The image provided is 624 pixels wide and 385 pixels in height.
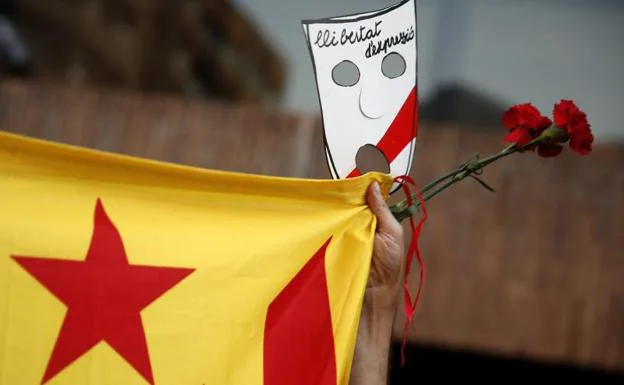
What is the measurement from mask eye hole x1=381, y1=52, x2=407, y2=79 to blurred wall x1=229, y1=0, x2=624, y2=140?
2250mm

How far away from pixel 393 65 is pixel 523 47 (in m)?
2.45

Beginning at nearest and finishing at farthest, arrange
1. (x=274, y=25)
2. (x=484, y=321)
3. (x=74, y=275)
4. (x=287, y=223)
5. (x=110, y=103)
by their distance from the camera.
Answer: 1. (x=74, y=275)
2. (x=287, y=223)
3. (x=484, y=321)
4. (x=110, y=103)
5. (x=274, y=25)

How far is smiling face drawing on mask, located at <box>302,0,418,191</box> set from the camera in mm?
1706

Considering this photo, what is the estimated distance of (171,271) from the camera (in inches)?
61.3

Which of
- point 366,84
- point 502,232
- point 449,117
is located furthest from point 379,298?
point 449,117

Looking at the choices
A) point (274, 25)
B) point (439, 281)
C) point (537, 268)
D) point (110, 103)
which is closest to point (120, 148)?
point (110, 103)

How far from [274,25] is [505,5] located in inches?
38.5

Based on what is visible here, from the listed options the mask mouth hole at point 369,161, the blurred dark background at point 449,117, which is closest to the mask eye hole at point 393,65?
the mask mouth hole at point 369,161

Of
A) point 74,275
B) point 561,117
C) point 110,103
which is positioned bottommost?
point 74,275

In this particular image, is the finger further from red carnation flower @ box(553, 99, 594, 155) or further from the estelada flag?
red carnation flower @ box(553, 99, 594, 155)

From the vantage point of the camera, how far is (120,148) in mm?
3895

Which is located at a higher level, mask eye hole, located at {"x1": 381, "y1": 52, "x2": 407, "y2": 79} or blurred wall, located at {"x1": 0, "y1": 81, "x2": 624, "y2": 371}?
mask eye hole, located at {"x1": 381, "y1": 52, "x2": 407, "y2": 79}

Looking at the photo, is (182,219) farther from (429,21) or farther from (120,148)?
(429,21)

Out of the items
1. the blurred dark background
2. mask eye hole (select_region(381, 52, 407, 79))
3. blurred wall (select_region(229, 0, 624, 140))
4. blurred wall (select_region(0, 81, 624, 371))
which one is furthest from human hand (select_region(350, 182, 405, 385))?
blurred wall (select_region(229, 0, 624, 140))
